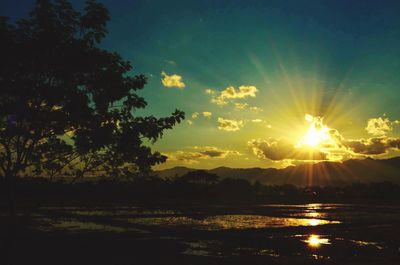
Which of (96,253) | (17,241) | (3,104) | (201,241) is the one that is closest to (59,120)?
(3,104)

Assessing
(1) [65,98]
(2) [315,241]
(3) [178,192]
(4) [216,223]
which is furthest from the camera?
(3) [178,192]

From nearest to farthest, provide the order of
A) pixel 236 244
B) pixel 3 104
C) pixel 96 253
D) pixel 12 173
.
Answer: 1. pixel 3 104
2. pixel 12 173
3. pixel 96 253
4. pixel 236 244

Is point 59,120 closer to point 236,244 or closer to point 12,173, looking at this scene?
point 12,173

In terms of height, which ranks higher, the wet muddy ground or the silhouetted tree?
the silhouetted tree

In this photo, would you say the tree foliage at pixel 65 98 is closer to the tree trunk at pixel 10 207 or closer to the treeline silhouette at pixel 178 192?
the tree trunk at pixel 10 207

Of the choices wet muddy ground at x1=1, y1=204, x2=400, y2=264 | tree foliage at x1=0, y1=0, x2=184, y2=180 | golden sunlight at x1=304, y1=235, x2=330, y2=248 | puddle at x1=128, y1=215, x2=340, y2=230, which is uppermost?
tree foliage at x1=0, y1=0, x2=184, y2=180

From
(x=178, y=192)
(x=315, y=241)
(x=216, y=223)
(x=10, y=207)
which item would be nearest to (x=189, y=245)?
(x=315, y=241)

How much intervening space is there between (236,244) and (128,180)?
772cm

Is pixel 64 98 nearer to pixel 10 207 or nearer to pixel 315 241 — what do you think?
pixel 10 207

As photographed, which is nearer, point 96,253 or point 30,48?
point 30,48

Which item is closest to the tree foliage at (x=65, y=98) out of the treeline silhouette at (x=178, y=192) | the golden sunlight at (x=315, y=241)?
the golden sunlight at (x=315, y=241)

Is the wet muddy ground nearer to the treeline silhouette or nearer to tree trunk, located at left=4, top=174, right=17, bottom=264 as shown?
tree trunk, located at left=4, top=174, right=17, bottom=264

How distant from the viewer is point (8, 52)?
47.1 feet

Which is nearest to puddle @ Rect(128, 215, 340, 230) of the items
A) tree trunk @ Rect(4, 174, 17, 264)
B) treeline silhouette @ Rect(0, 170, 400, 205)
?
tree trunk @ Rect(4, 174, 17, 264)
